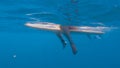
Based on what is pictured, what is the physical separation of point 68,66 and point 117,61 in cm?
1896

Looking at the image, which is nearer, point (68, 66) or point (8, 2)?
point (8, 2)

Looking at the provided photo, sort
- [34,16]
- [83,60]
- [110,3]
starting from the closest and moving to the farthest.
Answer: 1. [110,3]
2. [34,16]
3. [83,60]

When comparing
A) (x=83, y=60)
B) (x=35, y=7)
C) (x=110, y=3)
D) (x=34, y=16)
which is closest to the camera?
(x=110, y=3)

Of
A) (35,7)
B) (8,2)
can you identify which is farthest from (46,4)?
(8,2)

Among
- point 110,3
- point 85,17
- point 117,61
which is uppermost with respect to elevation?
point 117,61

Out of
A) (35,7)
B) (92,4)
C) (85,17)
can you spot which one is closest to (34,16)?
(35,7)

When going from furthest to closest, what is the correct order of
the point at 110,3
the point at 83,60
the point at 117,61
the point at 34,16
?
the point at 83,60, the point at 117,61, the point at 34,16, the point at 110,3

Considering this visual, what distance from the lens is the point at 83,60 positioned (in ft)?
405

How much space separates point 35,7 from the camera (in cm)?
2350

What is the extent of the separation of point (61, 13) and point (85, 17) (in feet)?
11.8

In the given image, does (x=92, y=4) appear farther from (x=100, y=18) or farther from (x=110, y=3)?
(x=100, y=18)

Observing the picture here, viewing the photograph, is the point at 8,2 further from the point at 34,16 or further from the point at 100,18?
the point at 100,18

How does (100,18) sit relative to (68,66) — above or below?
below

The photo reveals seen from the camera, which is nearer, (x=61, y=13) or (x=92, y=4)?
(x=92, y=4)
